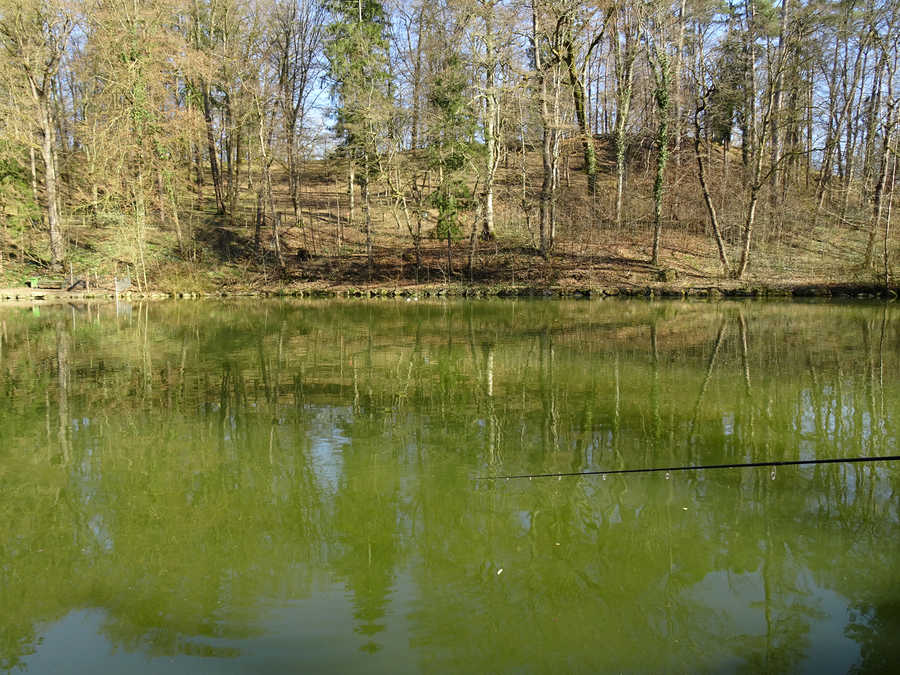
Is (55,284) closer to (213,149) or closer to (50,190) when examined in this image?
(50,190)

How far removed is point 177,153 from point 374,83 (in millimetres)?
10539

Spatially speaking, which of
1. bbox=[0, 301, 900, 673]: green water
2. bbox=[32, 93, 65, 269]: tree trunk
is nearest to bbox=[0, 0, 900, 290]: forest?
bbox=[32, 93, 65, 269]: tree trunk

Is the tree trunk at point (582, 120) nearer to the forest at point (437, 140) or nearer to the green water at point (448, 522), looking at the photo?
the forest at point (437, 140)

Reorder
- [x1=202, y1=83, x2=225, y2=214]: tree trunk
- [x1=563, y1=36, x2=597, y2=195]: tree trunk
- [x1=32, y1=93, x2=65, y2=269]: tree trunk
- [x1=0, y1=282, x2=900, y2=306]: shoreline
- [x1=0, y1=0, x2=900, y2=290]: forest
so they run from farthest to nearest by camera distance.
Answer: [x1=202, y1=83, x2=225, y2=214]: tree trunk < [x1=563, y1=36, x2=597, y2=195]: tree trunk < [x1=32, y1=93, x2=65, y2=269]: tree trunk < [x1=0, y1=0, x2=900, y2=290]: forest < [x1=0, y1=282, x2=900, y2=306]: shoreline

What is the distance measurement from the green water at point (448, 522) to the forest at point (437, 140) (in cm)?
1874

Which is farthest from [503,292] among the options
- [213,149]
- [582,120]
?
[213,149]

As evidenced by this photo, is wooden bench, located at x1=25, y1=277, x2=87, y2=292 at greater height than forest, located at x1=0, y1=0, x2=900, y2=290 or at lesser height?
lesser

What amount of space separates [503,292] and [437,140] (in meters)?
7.56

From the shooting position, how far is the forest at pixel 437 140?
27.2 metres

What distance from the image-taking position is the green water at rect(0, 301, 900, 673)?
139 inches

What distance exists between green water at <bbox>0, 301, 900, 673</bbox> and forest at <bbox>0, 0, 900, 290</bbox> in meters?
18.7

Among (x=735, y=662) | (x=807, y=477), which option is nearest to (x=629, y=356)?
(x=807, y=477)

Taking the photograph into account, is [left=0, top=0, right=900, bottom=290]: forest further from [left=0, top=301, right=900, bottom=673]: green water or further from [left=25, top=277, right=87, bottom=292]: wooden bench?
[left=0, top=301, right=900, bottom=673]: green water

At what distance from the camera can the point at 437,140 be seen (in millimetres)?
28766
